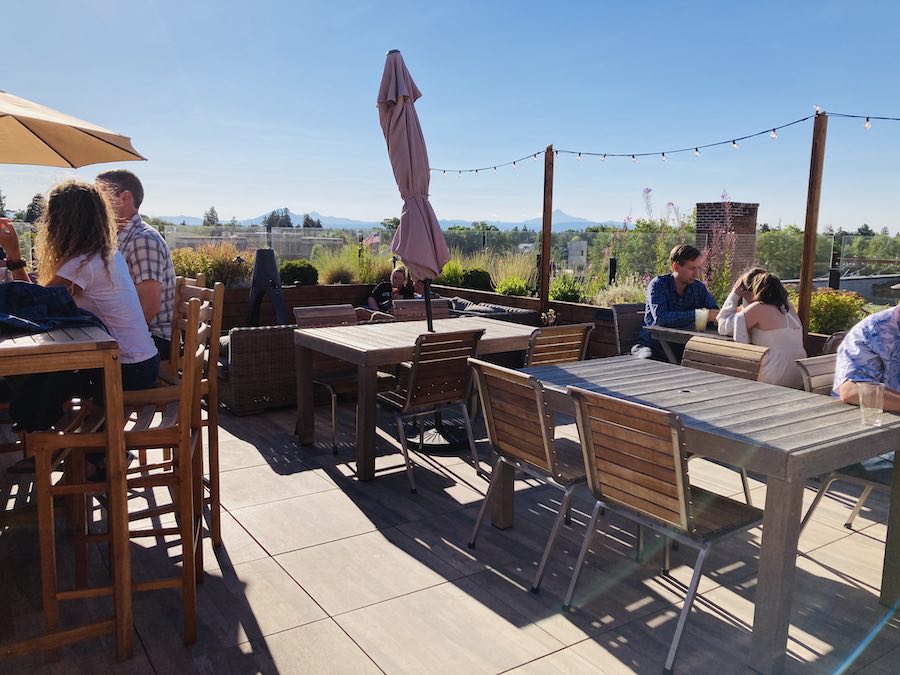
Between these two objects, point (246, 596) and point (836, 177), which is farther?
point (836, 177)

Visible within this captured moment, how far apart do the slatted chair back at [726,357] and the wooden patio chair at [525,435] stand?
1.09m

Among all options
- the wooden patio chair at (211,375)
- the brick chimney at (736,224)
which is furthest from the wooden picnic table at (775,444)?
the brick chimney at (736,224)

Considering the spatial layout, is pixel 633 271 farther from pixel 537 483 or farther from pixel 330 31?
pixel 330 31

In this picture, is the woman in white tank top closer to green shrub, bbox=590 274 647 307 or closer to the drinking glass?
the drinking glass

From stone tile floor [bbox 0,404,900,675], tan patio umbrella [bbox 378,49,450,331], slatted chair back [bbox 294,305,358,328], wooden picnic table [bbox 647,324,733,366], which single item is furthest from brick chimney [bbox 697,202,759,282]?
stone tile floor [bbox 0,404,900,675]

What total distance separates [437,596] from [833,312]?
183 inches

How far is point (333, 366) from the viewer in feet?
16.7

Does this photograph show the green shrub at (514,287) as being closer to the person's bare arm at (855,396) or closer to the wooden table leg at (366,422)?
the wooden table leg at (366,422)

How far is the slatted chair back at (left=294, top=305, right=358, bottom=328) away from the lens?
17.2 feet

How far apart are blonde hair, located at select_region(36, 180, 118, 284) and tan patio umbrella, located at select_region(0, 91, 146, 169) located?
0.77 metres

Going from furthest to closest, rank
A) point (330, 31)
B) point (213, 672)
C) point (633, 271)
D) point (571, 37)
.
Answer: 1. point (571, 37)
2. point (330, 31)
3. point (633, 271)
4. point (213, 672)

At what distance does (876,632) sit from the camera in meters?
2.55

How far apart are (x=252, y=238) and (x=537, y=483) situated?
38.1 ft

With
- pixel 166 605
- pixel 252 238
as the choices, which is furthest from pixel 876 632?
pixel 252 238
